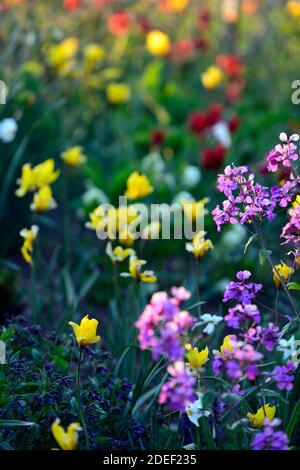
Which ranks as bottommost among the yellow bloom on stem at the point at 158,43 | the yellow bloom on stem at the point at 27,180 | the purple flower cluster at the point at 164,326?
the purple flower cluster at the point at 164,326

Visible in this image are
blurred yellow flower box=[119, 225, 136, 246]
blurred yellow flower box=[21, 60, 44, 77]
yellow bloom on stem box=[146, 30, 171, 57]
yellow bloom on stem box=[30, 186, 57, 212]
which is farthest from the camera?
yellow bloom on stem box=[146, 30, 171, 57]

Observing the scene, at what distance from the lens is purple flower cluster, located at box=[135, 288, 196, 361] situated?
1.45 metres

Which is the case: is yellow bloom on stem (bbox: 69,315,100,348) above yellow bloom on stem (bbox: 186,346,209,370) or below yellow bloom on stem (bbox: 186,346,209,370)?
above

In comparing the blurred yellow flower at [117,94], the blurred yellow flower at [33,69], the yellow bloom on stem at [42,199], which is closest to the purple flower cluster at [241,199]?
the yellow bloom on stem at [42,199]

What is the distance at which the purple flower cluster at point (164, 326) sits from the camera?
1.45 m

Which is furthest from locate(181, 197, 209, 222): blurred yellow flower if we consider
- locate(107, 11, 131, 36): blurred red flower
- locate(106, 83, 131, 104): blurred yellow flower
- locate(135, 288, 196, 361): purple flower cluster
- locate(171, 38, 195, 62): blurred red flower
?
locate(171, 38, 195, 62): blurred red flower

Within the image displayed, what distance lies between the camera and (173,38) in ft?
20.2

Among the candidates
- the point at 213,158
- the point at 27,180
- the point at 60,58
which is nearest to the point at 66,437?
the point at 27,180

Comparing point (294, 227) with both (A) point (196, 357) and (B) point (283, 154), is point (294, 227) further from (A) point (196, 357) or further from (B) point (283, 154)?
(A) point (196, 357)

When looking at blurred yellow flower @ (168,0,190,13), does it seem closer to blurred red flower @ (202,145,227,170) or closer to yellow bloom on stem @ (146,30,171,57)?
yellow bloom on stem @ (146,30,171,57)

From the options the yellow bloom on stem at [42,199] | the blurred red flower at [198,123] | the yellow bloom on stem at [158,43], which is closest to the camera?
the yellow bloom on stem at [42,199]

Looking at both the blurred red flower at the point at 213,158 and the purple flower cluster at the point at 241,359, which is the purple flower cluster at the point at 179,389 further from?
the blurred red flower at the point at 213,158
